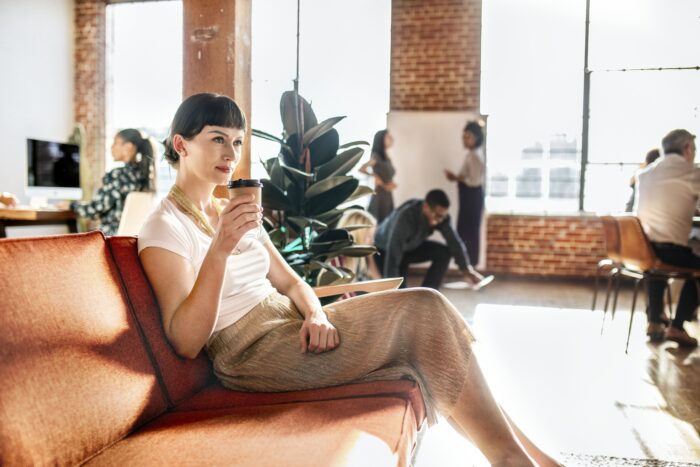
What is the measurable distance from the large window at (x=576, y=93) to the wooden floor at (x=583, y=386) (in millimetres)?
2093

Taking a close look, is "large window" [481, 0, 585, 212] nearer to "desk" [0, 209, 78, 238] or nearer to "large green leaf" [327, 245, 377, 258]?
"desk" [0, 209, 78, 238]

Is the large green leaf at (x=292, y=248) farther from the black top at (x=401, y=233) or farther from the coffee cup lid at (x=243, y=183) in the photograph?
the black top at (x=401, y=233)

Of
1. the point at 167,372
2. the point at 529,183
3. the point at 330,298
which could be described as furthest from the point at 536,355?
the point at 529,183

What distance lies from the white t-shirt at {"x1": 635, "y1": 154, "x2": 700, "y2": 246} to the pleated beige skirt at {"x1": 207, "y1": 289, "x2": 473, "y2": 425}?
9.50ft

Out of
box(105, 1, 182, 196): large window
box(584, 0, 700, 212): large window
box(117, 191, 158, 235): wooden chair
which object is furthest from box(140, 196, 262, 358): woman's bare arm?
box(105, 1, 182, 196): large window

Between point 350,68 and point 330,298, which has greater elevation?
point 350,68

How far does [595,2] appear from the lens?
21.2ft

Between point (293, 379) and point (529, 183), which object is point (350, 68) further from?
point (293, 379)

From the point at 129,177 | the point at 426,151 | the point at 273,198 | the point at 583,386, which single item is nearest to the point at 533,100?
the point at 426,151

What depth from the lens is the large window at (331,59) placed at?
271 inches

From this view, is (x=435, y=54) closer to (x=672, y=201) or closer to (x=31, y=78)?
(x=672, y=201)

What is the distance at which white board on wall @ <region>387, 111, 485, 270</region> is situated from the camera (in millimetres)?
6543

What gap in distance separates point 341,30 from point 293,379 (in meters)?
6.12

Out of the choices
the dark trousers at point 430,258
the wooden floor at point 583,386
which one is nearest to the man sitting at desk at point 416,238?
the dark trousers at point 430,258
